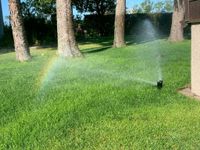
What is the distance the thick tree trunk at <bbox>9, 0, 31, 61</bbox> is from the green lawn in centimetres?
550

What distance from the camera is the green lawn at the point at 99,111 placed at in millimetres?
6309

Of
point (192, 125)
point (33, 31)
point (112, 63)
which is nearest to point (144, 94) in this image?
point (192, 125)

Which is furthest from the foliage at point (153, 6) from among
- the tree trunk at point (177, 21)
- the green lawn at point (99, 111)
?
the green lawn at point (99, 111)

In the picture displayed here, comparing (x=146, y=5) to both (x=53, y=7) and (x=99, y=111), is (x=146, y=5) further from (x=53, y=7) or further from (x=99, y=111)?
(x=99, y=111)

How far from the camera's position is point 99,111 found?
313 inches

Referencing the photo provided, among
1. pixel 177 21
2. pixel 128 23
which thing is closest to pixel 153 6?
pixel 128 23

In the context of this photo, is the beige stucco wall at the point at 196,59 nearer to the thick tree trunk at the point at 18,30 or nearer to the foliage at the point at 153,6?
the thick tree trunk at the point at 18,30

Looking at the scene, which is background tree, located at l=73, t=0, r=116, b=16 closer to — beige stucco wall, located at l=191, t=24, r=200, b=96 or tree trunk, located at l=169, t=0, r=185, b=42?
tree trunk, located at l=169, t=0, r=185, b=42

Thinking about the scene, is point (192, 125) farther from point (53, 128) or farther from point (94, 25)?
point (94, 25)

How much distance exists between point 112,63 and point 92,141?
30.3 ft

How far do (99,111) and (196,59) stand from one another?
2.34m

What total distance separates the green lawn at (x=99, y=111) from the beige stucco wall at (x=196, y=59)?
38cm

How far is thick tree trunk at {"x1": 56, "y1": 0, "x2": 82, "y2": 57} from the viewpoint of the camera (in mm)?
18469

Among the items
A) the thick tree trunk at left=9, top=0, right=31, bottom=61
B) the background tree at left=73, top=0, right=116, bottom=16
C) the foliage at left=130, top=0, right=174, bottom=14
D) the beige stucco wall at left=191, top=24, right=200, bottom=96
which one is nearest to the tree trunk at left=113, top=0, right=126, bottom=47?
the thick tree trunk at left=9, top=0, right=31, bottom=61
